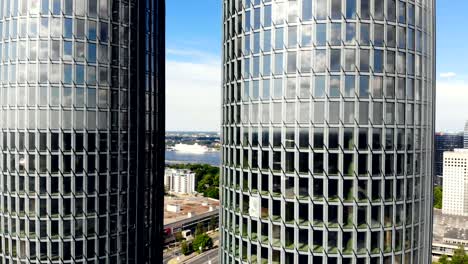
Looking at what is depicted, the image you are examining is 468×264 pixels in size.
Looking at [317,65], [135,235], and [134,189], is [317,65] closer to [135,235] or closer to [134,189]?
[134,189]

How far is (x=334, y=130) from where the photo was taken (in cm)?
4053

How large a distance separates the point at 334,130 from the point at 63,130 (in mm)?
37217

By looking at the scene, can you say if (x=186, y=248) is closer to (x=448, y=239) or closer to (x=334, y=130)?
(x=334, y=130)

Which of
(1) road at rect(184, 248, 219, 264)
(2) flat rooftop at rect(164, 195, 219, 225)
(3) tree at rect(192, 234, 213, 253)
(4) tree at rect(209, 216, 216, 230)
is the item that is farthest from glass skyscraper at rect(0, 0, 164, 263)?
(4) tree at rect(209, 216, 216, 230)

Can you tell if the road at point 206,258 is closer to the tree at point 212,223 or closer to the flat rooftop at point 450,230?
the tree at point 212,223

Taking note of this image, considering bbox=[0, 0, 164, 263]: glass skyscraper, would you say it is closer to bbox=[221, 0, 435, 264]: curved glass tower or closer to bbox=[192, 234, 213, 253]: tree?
bbox=[221, 0, 435, 264]: curved glass tower

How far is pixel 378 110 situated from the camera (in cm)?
4103

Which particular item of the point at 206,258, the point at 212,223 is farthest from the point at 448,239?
the point at 206,258

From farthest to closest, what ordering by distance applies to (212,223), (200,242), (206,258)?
(212,223) → (200,242) → (206,258)

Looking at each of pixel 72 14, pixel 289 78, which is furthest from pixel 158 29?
pixel 289 78

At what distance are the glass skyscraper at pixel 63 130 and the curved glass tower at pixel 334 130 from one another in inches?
850

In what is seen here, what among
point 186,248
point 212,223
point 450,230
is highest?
point 212,223

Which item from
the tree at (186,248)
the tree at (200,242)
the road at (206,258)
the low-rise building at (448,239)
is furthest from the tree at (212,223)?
the low-rise building at (448,239)

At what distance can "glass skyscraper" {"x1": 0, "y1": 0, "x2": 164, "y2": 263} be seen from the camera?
50.8 m
